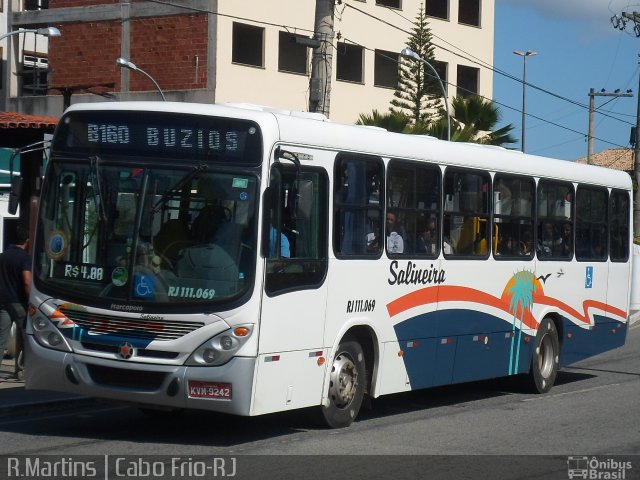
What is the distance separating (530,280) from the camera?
598 inches

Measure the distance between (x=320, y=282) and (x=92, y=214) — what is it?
7.24ft

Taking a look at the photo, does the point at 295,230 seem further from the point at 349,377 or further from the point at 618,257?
the point at 618,257

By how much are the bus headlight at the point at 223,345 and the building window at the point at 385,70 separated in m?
39.8

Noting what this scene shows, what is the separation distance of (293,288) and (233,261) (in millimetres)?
744

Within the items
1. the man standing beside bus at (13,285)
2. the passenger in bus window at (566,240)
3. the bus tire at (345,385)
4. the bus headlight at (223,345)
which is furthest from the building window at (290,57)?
the bus headlight at (223,345)

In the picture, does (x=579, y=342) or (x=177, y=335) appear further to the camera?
(x=579, y=342)

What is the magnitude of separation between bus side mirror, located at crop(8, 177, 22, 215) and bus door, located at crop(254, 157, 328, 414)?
8.55 ft

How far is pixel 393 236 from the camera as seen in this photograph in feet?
40.6

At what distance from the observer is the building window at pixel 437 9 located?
5134cm

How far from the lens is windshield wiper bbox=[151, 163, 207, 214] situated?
34.2ft

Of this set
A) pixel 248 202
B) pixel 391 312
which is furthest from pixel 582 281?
pixel 248 202

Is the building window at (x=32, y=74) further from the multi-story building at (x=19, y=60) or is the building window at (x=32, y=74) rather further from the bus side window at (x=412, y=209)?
the bus side window at (x=412, y=209)

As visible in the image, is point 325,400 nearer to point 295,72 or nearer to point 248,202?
point 248,202

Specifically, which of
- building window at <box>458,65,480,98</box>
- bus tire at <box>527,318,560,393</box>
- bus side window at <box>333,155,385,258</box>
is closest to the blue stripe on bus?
bus tire at <box>527,318,560,393</box>
